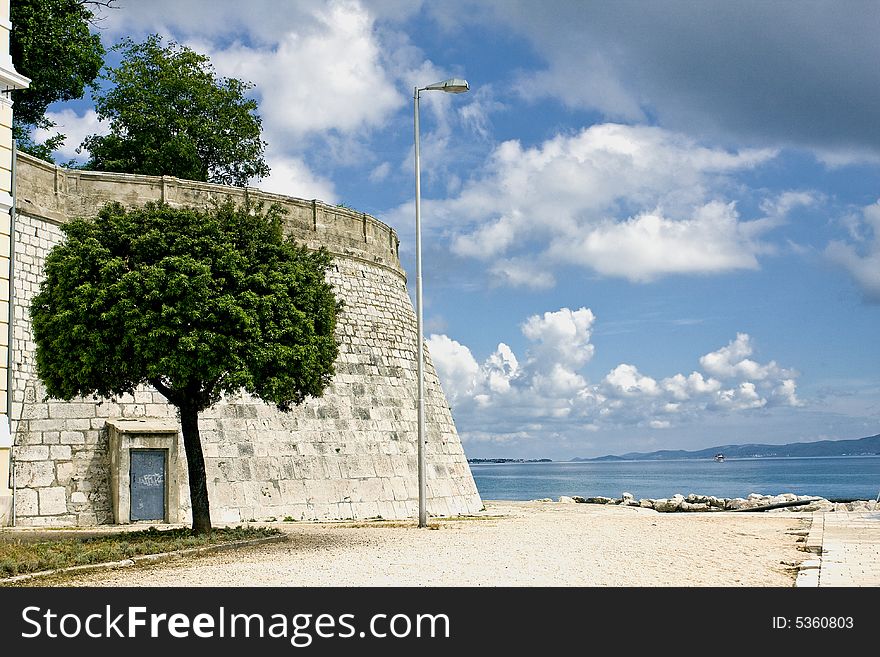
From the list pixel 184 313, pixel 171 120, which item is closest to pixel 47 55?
pixel 171 120

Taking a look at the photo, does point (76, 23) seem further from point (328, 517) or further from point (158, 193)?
point (328, 517)

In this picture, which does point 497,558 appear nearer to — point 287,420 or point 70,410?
point 287,420

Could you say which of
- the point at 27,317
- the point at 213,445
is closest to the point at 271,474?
the point at 213,445

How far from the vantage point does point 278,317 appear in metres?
17.9

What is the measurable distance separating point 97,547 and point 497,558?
6.37m

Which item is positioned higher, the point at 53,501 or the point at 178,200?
the point at 178,200

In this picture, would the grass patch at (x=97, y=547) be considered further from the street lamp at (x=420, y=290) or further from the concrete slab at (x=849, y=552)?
the concrete slab at (x=849, y=552)

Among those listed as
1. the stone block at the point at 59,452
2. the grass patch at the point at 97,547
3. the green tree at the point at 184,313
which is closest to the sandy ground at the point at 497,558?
the grass patch at the point at 97,547

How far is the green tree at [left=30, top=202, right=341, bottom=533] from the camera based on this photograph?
1688 cm

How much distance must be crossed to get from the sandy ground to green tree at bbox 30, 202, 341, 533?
3.17 m

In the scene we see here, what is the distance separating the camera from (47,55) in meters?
29.5

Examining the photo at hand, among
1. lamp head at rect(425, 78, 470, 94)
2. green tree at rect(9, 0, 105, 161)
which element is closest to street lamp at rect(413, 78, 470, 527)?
lamp head at rect(425, 78, 470, 94)

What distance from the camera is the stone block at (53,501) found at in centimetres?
2156

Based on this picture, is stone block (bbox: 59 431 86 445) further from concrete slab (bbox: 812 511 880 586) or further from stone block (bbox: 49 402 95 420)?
concrete slab (bbox: 812 511 880 586)
